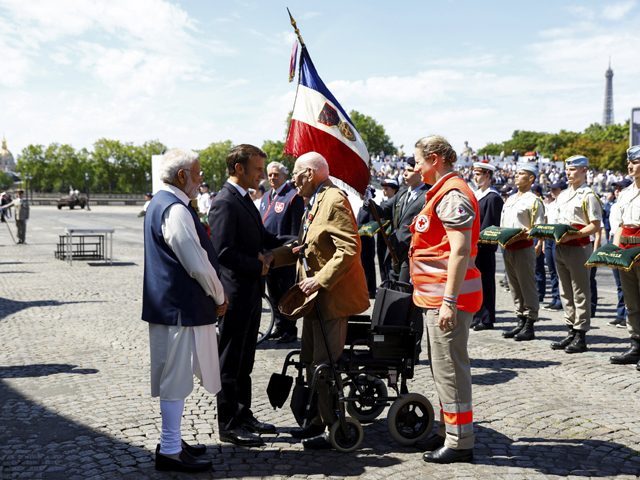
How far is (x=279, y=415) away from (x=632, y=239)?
405 centimetres

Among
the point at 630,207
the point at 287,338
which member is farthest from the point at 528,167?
the point at 287,338

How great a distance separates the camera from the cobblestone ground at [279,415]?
3.67 m

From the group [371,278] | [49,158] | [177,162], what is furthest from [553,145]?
[177,162]

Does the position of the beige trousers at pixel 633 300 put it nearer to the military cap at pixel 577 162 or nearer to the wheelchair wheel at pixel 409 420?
the military cap at pixel 577 162

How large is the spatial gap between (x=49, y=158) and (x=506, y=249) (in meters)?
98.9

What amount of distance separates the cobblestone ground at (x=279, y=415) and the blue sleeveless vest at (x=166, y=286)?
3.23 ft

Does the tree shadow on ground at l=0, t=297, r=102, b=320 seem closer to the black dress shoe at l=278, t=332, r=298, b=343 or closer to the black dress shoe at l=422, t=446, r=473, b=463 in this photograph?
the black dress shoe at l=278, t=332, r=298, b=343

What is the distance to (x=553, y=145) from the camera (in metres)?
122

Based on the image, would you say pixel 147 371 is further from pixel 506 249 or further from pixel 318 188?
pixel 506 249

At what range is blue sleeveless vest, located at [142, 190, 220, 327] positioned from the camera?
346 cm

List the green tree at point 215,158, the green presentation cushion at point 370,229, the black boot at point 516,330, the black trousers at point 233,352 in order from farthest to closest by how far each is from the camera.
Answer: the green tree at point 215,158 → the green presentation cushion at point 370,229 → the black boot at point 516,330 → the black trousers at point 233,352

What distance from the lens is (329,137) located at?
5.54 meters

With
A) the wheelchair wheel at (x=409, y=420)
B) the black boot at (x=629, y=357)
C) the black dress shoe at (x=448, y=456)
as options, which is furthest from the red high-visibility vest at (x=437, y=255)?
the black boot at (x=629, y=357)

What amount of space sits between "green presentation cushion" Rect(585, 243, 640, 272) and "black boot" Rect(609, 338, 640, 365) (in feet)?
3.21
